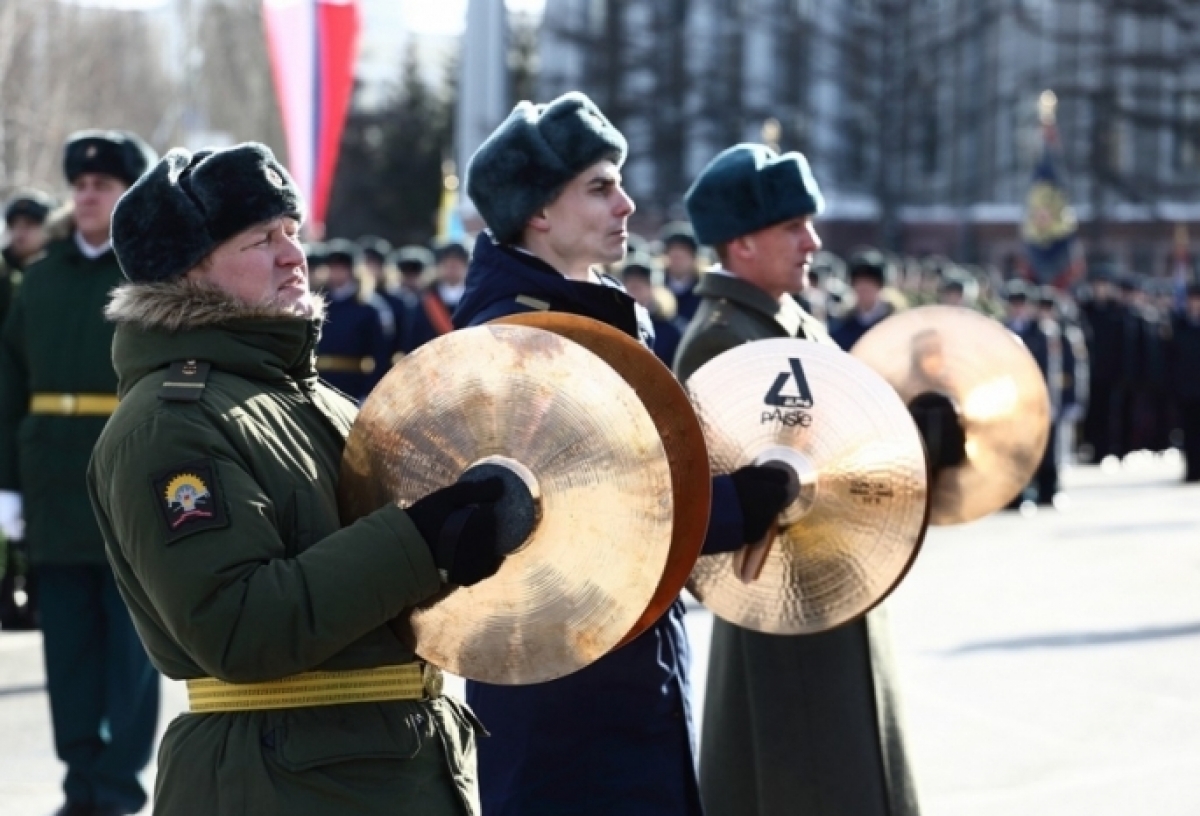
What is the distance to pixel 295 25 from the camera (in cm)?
1379

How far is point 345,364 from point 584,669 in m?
11.0

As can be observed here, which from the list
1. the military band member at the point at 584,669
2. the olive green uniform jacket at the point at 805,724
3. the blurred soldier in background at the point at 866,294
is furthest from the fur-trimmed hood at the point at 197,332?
the blurred soldier in background at the point at 866,294

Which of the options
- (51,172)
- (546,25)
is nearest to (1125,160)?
(546,25)

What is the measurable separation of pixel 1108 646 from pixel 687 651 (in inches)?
237

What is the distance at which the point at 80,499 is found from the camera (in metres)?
6.64

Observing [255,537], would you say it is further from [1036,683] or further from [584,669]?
[1036,683]

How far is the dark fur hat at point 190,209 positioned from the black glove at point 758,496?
128 centimetres

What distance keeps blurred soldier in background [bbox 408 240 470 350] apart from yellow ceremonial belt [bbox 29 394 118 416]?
352 inches

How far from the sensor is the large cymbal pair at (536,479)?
308cm

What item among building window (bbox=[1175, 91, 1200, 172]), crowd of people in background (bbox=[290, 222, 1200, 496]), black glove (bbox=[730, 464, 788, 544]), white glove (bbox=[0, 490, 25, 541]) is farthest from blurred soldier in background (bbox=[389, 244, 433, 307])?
building window (bbox=[1175, 91, 1200, 172])

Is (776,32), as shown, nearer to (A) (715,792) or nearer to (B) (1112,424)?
(B) (1112,424)

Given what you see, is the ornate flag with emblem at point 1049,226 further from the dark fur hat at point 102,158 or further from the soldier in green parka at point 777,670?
the soldier in green parka at point 777,670

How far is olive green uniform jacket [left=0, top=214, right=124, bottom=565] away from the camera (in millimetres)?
6617

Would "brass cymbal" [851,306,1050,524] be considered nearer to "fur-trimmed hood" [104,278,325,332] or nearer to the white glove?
"fur-trimmed hood" [104,278,325,332]
